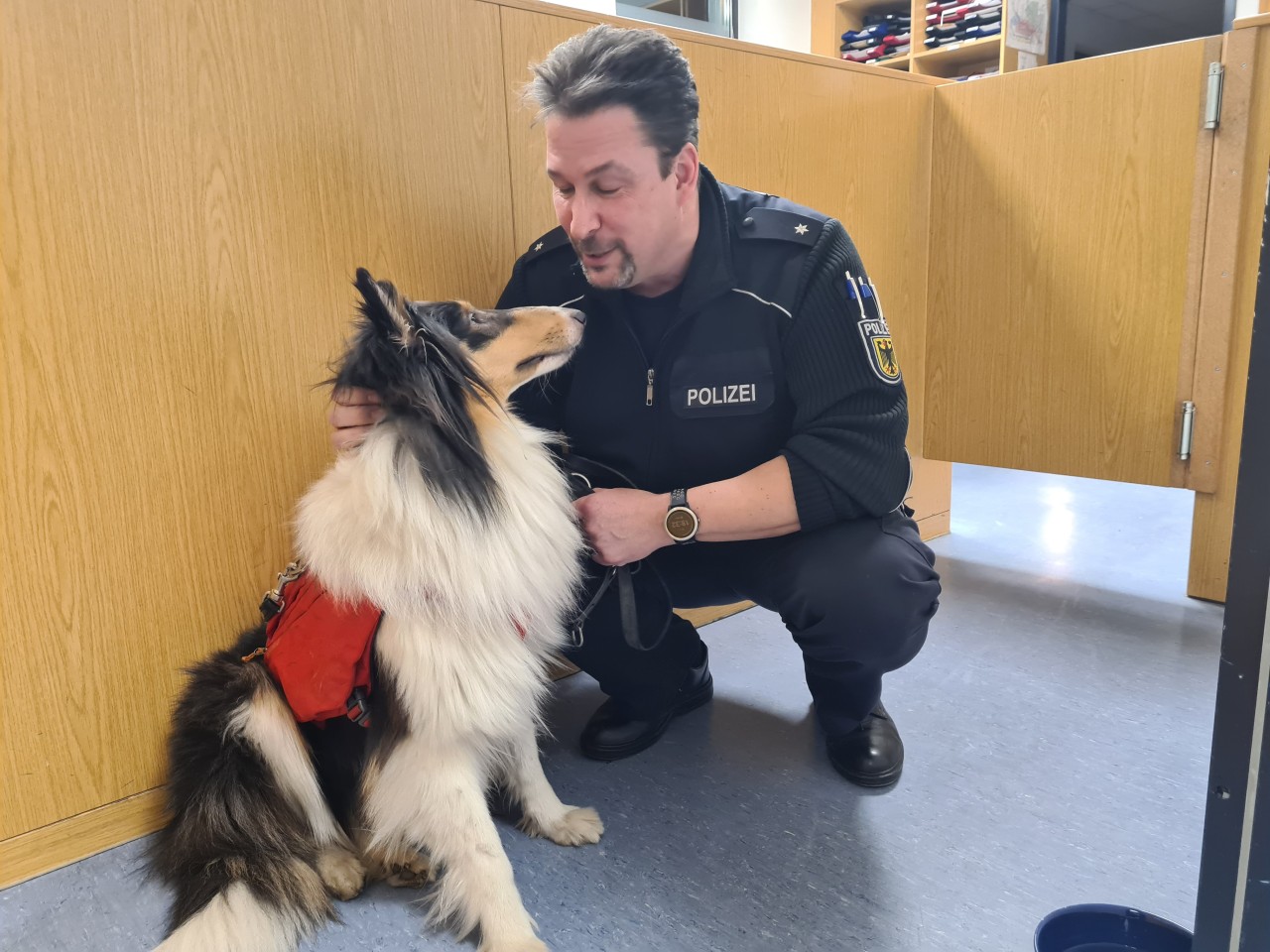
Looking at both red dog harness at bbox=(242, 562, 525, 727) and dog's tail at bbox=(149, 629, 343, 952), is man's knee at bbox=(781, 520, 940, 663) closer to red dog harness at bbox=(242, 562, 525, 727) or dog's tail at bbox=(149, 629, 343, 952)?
red dog harness at bbox=(242, 562, 525, 727)

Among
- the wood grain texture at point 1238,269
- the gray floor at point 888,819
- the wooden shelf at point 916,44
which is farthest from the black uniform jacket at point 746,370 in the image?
the wooden shelf at point 916,44

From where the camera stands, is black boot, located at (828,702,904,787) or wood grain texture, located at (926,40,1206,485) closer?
black boot, located at (828,702,904,787)

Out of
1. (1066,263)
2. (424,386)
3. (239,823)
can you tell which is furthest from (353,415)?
(1066,263)

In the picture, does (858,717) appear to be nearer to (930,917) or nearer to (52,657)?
(930,917)

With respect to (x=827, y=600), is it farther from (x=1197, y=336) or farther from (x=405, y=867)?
(x=1197, y=336)

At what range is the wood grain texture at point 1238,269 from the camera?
220 centimetres

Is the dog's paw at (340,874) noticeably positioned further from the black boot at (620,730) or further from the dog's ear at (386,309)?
the dog's ear at (386,309)

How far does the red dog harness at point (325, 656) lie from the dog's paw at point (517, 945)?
1.25 ft

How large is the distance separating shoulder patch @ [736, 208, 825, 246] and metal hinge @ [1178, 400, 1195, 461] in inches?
55.3

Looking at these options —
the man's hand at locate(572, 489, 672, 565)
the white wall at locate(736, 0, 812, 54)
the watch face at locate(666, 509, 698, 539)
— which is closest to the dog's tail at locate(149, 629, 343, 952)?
the man's hand at locate(572, 489, 672, 565)

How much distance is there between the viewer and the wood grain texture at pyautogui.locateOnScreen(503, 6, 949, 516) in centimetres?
190

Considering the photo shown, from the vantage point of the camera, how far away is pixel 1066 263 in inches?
101

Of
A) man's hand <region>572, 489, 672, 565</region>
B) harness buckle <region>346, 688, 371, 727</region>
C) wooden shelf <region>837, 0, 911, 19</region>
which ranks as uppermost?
wooden shelf <region>837, 0, 911, 19</region>

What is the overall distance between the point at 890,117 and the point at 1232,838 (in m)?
2.31
